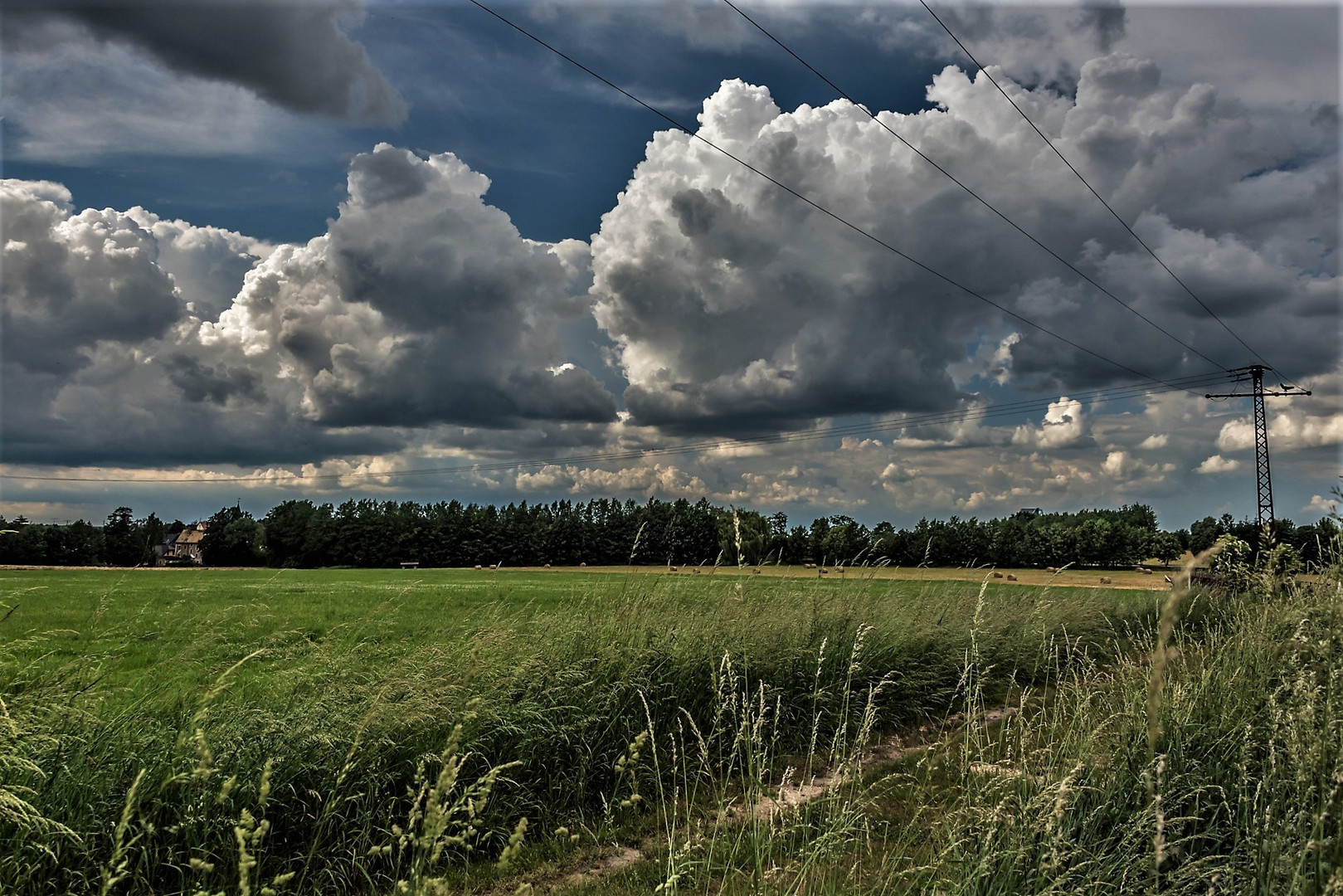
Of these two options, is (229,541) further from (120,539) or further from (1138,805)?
(1138,805)

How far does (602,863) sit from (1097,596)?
Answer: 17.7 metres

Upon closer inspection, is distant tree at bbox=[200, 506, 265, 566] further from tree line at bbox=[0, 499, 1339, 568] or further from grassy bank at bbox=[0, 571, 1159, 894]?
grassy bank at bbox=[0, 571, 1159, 894]

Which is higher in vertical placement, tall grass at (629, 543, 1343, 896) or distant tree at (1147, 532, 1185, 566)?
tall grass at (629, 543, 1343, 896)

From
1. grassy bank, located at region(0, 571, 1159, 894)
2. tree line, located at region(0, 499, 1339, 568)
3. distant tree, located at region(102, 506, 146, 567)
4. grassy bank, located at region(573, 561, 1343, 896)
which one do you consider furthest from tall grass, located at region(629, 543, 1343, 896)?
distant tree, located at region(102, 506, 146, 567)

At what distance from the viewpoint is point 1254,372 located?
43.6 m

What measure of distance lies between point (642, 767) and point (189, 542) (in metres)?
153

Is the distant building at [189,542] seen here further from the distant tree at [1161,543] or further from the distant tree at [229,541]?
the distant tree at [1161,543]

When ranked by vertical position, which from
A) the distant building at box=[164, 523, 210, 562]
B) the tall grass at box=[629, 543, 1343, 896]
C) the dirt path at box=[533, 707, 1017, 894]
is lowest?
the distant building at box=[164, 523, 210, 562]

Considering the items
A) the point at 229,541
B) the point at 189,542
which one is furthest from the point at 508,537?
the point at 189,542

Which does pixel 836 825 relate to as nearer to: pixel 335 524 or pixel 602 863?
pixel 602 863

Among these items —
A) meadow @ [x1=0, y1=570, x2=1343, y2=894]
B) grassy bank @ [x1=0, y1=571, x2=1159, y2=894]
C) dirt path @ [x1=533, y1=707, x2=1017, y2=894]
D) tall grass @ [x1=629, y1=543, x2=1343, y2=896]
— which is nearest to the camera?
tall grass @ [x1=629, y1=543, x2=1343, y2=896]

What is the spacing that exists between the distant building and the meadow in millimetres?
117535

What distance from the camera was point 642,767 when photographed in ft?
20.6

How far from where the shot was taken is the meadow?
3.75 m
